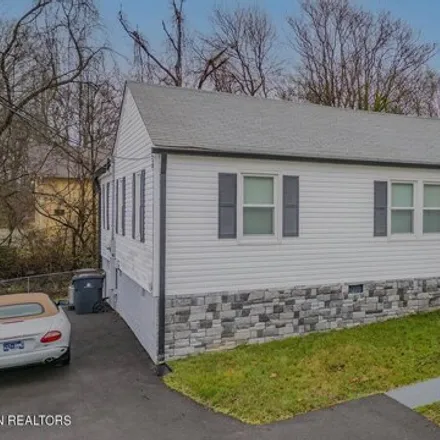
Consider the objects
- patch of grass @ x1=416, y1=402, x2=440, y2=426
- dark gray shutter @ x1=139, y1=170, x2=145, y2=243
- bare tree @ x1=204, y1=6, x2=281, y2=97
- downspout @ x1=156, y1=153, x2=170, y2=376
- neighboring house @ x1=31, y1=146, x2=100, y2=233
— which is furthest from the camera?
bare tree @ x1=204, y1=6, x2=281, y2=97

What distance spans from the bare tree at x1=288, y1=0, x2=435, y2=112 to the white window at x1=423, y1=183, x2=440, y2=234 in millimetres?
15553

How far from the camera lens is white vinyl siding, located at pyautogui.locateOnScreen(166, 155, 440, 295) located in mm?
8117

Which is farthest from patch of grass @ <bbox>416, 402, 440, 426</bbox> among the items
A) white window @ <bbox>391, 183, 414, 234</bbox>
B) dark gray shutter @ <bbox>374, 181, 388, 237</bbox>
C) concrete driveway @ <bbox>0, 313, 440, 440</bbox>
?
white window @ <bbox>391, 183, 414, 234</bbox>

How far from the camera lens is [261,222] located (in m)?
8.77

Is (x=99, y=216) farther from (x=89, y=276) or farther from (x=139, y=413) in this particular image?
(x=139, y=413)

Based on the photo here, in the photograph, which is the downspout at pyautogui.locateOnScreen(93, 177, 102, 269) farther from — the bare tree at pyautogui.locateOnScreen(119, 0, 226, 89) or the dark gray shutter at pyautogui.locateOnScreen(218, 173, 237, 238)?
the dark gray shutter at pyautogui.locateOnScreen(218, 173, 237, 238)

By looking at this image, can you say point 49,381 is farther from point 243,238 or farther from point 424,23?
point 424,23

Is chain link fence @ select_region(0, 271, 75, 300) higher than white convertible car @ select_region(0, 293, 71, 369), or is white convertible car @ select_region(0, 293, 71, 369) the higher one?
white convertible car @ select_region(0, 293, 71, 369)

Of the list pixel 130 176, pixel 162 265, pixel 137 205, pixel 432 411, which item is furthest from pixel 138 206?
pixel 432 411

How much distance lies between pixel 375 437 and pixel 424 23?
28050 mm

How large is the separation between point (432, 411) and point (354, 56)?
25.0 metres

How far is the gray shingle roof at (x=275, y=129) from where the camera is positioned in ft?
28.0

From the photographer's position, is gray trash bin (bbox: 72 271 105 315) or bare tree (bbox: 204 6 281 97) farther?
bare tree (bbox: 204 6 281 97)

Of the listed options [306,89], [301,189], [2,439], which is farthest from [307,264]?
[306,89]
